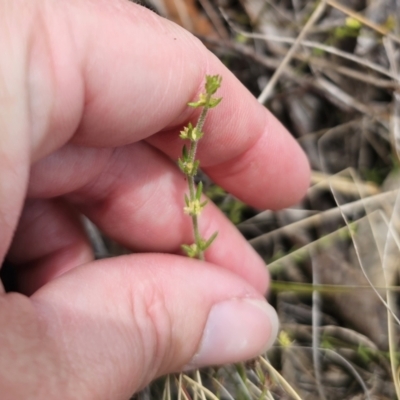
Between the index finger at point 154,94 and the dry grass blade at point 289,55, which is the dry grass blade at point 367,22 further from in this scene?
the index finger at point 154,94

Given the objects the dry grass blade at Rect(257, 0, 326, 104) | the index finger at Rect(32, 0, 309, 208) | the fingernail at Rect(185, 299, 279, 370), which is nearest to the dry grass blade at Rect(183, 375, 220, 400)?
the fingernail at Rect(185, 299, 279, 370)

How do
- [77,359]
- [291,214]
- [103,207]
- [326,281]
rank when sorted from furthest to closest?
1. [291,214]
2. [326,281]
3. [103,207]
4. [77,359]

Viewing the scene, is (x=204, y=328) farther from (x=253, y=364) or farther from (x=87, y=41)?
(x=87, y=41)

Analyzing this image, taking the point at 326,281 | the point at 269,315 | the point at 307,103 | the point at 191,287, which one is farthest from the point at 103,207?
the point at 307,103

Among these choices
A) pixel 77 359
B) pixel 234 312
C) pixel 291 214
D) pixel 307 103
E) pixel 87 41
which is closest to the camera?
pixel 77 359

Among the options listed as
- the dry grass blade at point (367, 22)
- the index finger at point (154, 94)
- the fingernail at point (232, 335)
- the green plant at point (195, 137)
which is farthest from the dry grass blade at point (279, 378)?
the dry grass blade at point (367, 22)

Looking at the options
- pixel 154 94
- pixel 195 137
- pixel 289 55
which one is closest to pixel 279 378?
pixel 195 137

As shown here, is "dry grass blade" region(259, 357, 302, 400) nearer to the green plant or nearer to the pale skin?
the pale skin

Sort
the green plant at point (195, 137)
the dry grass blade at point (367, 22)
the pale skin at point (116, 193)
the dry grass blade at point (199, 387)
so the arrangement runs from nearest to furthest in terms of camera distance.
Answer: the pale skin at point (116, 193), the green plant at point (195, 137), the dry grass blade at point (199, 387), the dry grass blade at point (367, 22)
